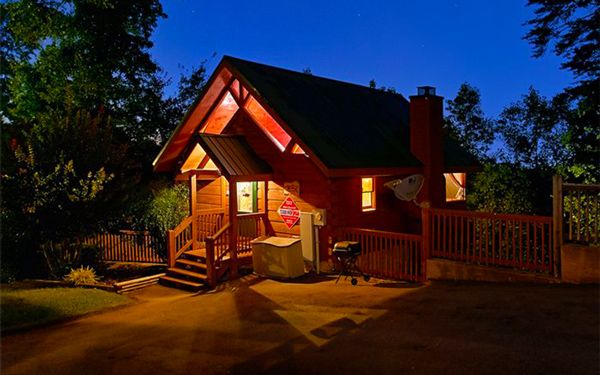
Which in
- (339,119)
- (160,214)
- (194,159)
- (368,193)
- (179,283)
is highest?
(339,119)

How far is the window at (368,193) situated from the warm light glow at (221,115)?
5.00m

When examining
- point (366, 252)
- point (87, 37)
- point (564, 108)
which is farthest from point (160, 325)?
point (564, 108)

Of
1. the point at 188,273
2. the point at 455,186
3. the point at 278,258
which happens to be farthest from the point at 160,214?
the point at 455,186

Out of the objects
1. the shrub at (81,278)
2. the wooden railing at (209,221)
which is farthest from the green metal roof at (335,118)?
the shrub at (81,278)

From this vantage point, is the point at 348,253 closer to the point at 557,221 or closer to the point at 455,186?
the point at 557,221

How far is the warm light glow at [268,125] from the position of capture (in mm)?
14352

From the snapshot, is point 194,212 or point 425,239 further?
point 194,212

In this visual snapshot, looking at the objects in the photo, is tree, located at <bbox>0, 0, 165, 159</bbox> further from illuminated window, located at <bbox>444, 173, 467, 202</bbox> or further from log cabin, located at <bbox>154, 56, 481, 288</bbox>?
illuminated window, located at <bbox>444, 173, 467, 202</bbox>

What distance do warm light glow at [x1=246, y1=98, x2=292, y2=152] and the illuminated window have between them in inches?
315

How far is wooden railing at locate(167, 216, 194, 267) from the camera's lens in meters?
14.5

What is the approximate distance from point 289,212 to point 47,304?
22.6 ft

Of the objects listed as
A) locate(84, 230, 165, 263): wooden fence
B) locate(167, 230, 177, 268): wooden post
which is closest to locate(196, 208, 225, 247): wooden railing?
locate(167, 230, 177, 268): wooden post

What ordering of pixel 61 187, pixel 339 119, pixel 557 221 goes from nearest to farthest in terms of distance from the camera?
pixel 557 221 < pixel 61 187 < pixel 339 119

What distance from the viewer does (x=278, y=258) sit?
1287 cm
